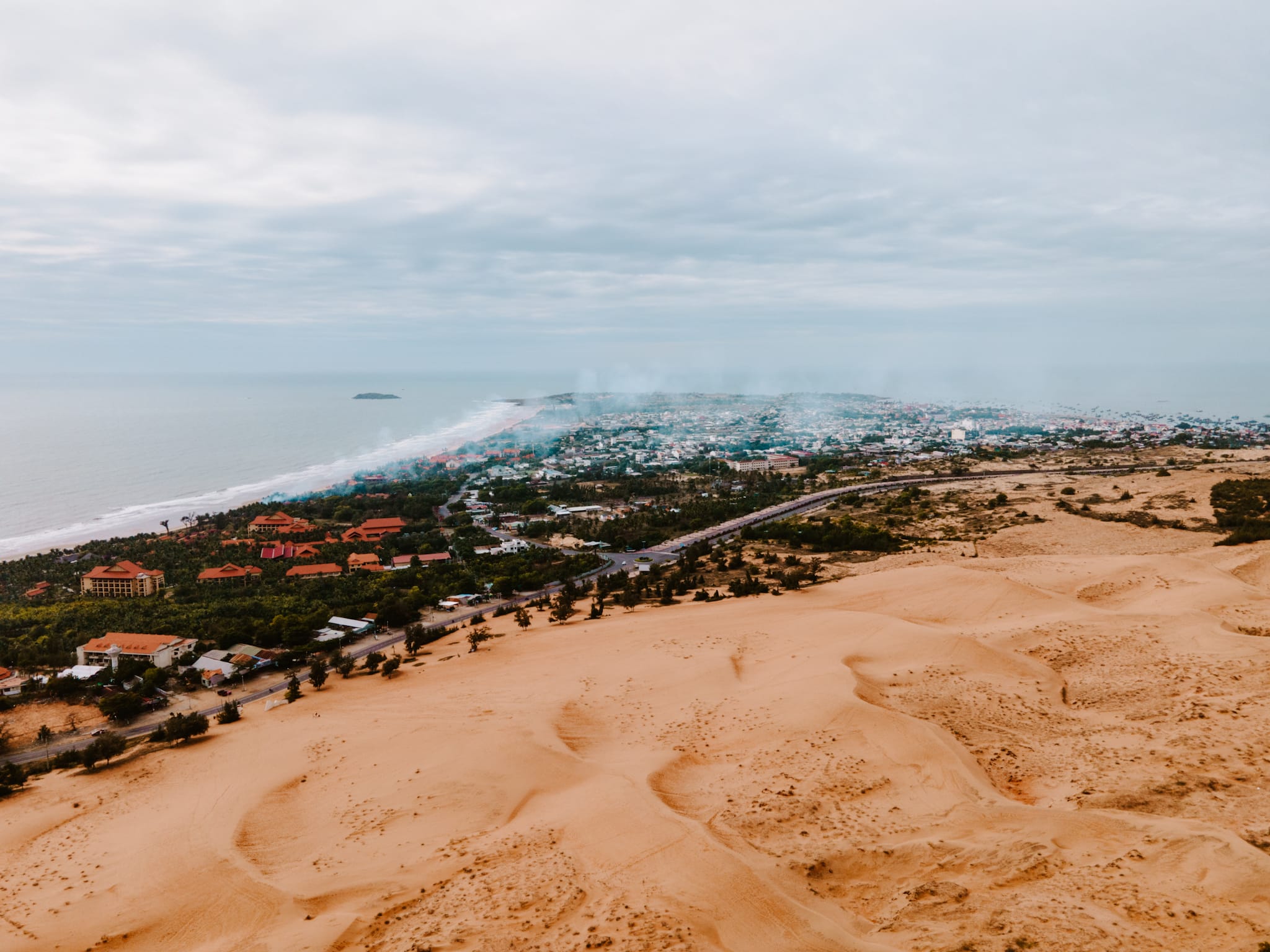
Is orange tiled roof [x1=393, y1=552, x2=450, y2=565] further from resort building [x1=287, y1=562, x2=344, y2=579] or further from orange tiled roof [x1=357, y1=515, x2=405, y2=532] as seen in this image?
orange tiled roof [x1=357, y1=515, x2=405, y2=532]

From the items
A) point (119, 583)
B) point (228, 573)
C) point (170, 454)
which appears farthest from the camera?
point (170, 454)

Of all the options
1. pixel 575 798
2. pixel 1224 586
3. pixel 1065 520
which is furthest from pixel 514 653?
pixel 1065 520

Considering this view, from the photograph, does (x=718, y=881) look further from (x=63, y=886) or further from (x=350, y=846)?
(x=63, y=886)

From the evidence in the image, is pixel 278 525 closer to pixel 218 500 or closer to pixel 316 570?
pixel 316 570

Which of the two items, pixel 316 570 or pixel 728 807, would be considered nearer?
pixel 728 807

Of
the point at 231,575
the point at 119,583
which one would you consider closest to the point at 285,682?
the point at 231,575
